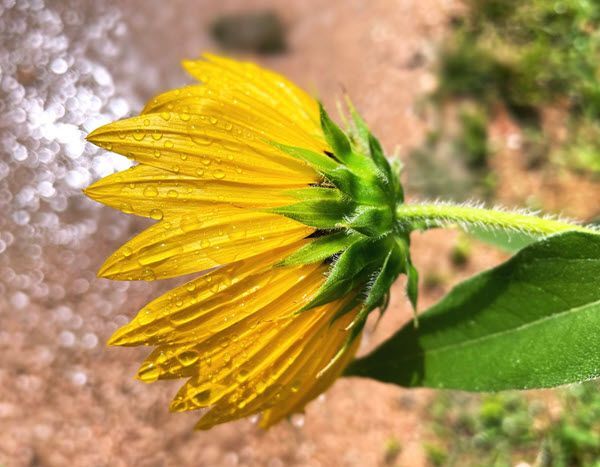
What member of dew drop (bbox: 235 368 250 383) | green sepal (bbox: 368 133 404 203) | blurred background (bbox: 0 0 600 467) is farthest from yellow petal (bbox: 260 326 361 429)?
blurred background (bbox: 0 0 600 467)

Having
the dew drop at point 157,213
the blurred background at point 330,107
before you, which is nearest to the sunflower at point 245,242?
the dew drop at point 157,213

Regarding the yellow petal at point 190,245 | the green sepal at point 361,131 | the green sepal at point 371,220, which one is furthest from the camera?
the green sepal at point 361,131

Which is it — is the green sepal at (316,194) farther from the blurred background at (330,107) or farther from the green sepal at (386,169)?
the blurred background at (330,107)

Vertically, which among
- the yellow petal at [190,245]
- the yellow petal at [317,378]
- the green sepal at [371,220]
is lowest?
the yellow petal at [317,378]

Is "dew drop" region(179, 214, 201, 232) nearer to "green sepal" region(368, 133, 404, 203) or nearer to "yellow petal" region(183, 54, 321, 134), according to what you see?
"yellow petal" region(183, 54, 321, 134)

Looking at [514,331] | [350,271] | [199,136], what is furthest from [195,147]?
[514,331]

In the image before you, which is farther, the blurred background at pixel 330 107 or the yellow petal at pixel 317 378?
the blurred background at pixel 330 107

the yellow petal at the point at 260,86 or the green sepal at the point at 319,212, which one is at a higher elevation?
the yellow petal at the point at 260,86
